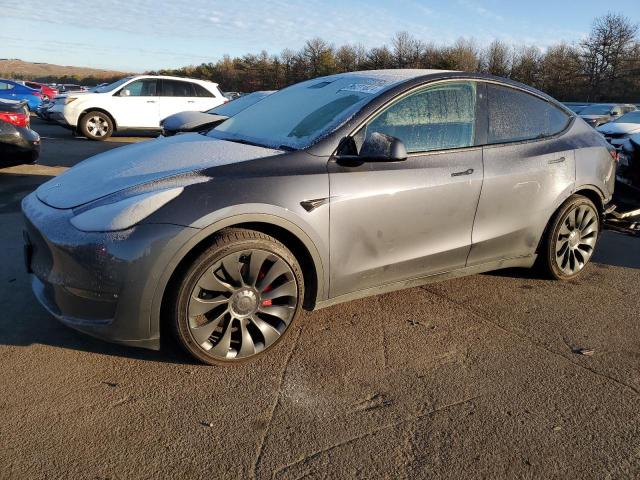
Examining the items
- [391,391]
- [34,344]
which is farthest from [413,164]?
[34,344]

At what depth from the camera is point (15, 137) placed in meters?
7.40

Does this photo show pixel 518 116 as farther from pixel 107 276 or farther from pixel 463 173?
pixel 107 276

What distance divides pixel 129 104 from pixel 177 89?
1.31m

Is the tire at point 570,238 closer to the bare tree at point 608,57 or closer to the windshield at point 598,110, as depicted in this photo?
the windshield at point 598,110

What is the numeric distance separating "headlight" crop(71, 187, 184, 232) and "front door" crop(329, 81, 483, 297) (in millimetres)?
952

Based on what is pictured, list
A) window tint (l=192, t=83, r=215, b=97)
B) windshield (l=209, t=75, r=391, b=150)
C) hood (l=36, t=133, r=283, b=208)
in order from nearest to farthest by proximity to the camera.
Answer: hood (l=36, t=133, r=283, b=208)
windshield (l=209, t=75, r=391, b=150)
window tint (l=192, t=83, r=215, b=97)

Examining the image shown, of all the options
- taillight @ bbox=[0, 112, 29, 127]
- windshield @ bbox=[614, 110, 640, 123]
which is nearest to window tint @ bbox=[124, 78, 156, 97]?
taillight @ bbox=[0, 112, 29, 127]

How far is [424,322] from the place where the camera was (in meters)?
3.61

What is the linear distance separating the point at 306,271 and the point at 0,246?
3239 millimetres

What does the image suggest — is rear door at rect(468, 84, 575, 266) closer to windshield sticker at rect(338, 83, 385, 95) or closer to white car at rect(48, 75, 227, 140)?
windshield sticker at rect(338, 83, 385, 95)

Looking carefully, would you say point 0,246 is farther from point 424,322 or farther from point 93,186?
point 424,322

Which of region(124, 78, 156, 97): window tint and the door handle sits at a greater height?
region(124, 78, 156, 97): window tint

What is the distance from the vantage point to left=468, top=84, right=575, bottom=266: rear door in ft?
12.2

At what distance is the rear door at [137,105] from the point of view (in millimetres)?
13836
